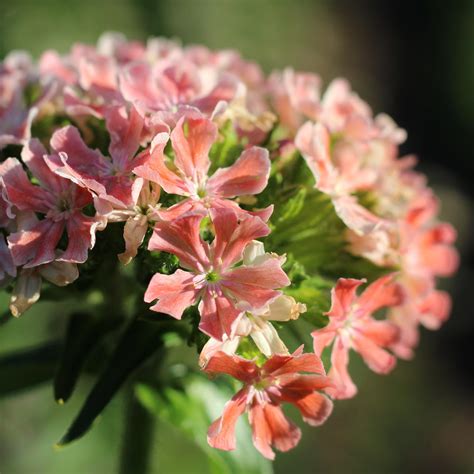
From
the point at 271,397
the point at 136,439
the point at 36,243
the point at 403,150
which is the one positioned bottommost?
the point at 403,150

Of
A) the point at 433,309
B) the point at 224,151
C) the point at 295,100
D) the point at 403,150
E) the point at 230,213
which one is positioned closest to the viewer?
the point at 230,213

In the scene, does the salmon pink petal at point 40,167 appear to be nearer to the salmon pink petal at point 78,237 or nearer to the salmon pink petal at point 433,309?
the salmon pink petal at point 78,237

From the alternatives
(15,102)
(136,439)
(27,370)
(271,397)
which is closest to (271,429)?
(271,397)

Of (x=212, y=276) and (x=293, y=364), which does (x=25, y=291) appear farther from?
(x=293, y=364)

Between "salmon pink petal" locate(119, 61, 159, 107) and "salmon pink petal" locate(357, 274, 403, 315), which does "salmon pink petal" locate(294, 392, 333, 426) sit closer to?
"salmon pink petal" locate(357, 274, 403, 315)

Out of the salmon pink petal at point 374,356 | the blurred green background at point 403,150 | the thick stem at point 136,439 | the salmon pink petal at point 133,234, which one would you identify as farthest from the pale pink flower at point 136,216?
the blurred green background at point 403,150

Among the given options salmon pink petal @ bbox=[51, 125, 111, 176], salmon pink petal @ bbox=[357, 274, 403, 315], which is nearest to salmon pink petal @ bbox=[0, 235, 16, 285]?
salmon pink petal @ bbox=[51, 125, 111, 176]

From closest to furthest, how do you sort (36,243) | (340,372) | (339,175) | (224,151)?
1. (36,243)
2. (340,372)
3. (224,151)
4. (339,175)
